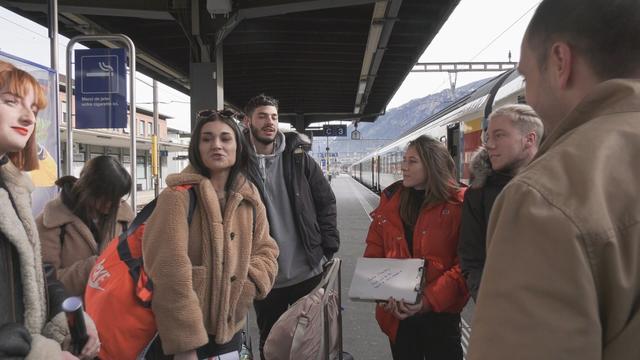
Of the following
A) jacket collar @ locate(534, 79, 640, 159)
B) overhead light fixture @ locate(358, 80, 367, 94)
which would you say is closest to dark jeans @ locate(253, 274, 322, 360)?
jacket collar @ locate(534, 79, 640, 159)

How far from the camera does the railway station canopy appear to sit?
6.02 m

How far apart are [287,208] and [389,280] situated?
1.08 metres

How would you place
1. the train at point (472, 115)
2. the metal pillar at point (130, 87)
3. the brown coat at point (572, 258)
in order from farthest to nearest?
the train at point (472, 115) → the metal pillar at point (130, 87) → the brown coat at point (572, 258)

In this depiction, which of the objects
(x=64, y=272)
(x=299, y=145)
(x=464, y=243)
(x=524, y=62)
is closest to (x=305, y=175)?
(x=299, y=145)

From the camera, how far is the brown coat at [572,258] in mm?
706

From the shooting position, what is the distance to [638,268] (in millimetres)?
723

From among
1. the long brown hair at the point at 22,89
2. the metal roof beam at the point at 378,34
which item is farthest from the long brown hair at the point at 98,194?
the metal roof beam at the point at 378,34

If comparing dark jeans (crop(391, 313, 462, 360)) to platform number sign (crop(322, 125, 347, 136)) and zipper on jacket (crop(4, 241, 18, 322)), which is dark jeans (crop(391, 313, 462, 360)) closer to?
zipper on jacket (crop(4, 241, 18, 322))

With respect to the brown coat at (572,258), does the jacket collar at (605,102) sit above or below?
above

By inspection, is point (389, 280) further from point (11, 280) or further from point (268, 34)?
point (268, 34)

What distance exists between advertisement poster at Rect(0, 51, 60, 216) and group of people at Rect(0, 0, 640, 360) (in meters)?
0.96

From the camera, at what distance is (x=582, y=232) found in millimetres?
709

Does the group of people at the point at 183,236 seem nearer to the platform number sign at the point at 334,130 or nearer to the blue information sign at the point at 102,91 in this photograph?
the blue information sign at the point at 102,91

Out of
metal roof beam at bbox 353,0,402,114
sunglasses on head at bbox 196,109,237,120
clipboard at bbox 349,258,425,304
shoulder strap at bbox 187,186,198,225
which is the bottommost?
clipboard at bbox 349,258,425,304
